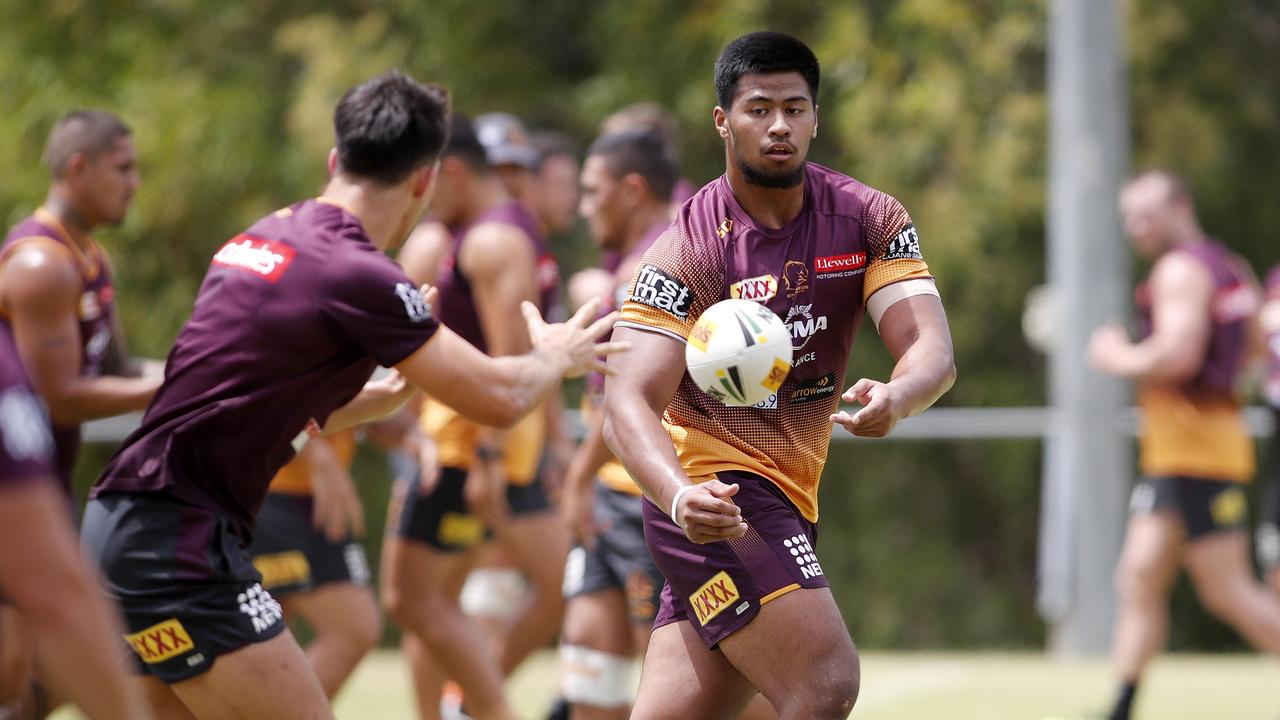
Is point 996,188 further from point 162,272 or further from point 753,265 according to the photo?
point 753,265

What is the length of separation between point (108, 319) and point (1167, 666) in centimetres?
758

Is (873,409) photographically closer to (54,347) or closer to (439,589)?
(54,347)

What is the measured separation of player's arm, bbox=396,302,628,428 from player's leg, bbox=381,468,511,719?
250 cm

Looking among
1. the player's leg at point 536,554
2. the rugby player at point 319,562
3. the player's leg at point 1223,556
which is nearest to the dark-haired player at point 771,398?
the rugby player at point 319,562

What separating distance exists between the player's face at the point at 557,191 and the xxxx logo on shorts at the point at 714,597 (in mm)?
4638

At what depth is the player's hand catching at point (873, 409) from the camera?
3.93 meters

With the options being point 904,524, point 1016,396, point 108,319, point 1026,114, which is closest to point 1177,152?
point 1026,114

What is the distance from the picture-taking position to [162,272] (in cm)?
1541

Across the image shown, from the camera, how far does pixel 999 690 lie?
9.59 metres

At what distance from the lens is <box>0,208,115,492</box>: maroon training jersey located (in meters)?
5.90

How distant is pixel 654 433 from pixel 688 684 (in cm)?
68

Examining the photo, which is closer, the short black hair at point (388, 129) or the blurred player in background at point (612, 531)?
the short black hair at point (388, 129)

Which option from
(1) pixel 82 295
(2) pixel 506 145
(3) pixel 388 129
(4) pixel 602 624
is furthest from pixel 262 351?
(2) pixel 506 145

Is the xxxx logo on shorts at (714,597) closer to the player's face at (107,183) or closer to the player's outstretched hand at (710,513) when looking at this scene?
the player's outstretched hand at (710,513)
